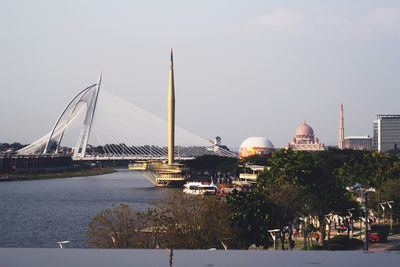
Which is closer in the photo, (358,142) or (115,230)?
(115,230)

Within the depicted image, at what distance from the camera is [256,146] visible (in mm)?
95938

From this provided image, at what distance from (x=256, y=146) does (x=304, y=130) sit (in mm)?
29362

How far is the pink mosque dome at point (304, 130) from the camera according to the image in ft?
403

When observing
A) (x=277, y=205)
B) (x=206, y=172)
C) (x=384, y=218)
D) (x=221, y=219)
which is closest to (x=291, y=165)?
(x=277, y=205)

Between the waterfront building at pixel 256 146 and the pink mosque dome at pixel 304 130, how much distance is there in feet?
87.4

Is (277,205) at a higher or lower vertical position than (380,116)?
lower

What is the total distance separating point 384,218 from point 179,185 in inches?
1259

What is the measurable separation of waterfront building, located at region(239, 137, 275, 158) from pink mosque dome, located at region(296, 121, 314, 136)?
2663 centimetres

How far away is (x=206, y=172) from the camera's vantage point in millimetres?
68312

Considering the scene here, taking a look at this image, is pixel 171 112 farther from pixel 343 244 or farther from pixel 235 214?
pixel 235 214

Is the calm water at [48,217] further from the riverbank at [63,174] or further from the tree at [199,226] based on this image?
the riverbank at [63,174]

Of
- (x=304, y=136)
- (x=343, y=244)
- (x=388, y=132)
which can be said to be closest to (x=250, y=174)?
(x=343, y=244)

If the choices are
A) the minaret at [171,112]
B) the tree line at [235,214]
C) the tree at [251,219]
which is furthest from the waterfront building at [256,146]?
the tree at [251,219]

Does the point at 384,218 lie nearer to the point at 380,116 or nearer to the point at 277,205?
the point at 277,205
